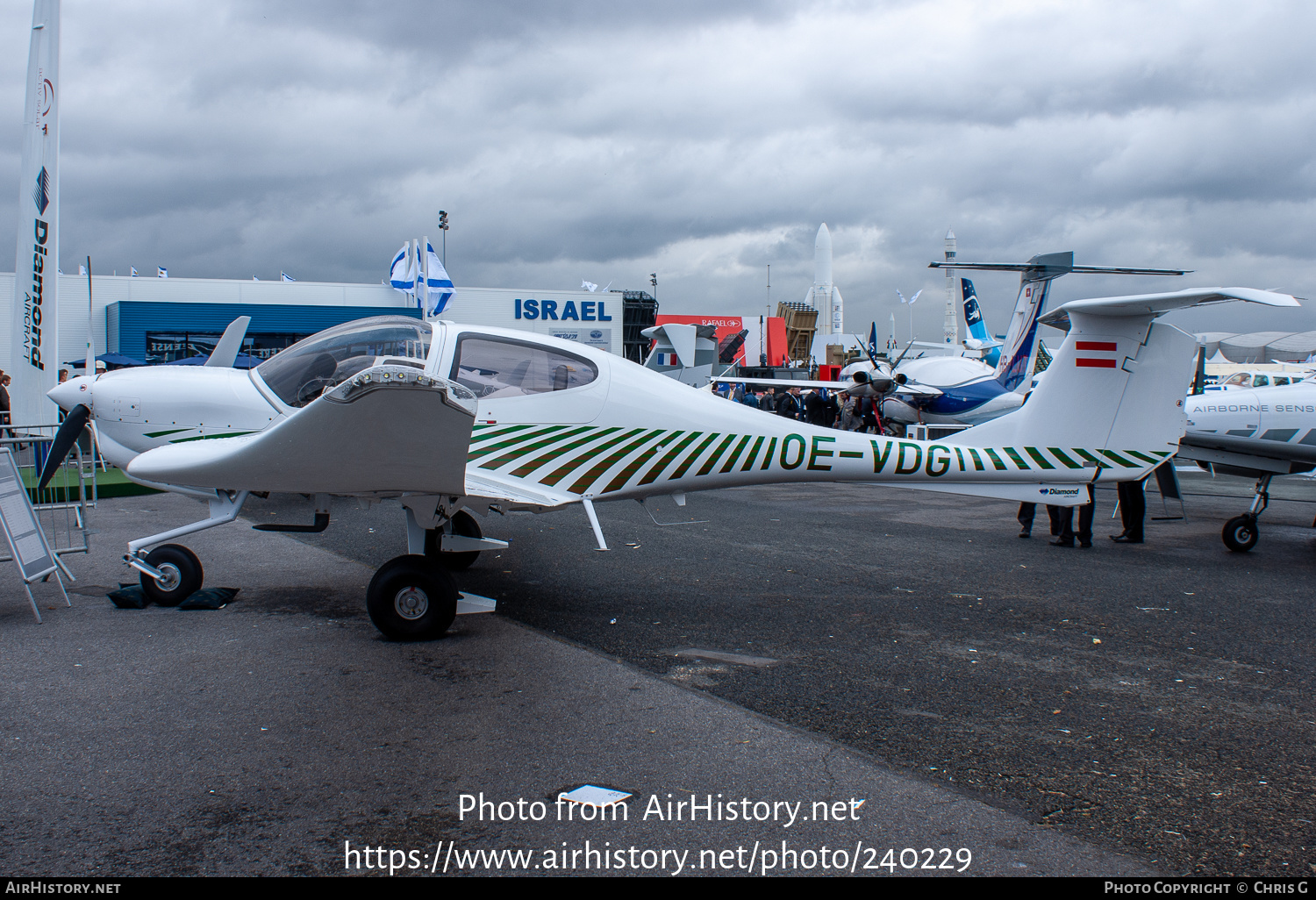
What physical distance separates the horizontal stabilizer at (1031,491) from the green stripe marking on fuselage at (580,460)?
7.02 feet

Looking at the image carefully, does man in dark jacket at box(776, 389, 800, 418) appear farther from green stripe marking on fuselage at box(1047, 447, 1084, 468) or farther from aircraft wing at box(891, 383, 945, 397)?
green stripe marking on fuselage at box(1047, 447, 1084, 468)

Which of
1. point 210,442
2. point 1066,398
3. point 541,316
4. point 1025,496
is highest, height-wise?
point 541,316

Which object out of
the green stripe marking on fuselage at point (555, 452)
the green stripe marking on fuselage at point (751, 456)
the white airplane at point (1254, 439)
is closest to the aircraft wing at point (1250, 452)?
the white airplane at point (1254, 439)

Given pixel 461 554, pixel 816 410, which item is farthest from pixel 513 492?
pixel 816 410

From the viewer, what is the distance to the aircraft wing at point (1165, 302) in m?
5.07

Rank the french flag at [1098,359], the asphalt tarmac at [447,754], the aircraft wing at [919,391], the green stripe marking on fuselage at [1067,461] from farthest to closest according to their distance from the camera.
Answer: the aircraft wing at [919,391]
the french flag at [1098,359]
the green stripe marking on fuselage at [1067,461]
the asphalt tarmac at [447,754]

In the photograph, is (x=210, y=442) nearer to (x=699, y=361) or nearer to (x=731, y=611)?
(x=731, y=611)

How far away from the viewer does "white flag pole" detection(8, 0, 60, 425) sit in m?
11.3

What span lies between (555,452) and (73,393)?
377 cm

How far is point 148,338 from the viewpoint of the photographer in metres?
30.1

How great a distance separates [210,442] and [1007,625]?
18.0ft

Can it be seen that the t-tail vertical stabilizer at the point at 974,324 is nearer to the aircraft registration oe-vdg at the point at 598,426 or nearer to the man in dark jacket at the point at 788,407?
the man in dark jacket at the point at 788,407

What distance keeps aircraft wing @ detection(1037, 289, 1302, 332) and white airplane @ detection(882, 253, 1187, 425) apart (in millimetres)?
13893

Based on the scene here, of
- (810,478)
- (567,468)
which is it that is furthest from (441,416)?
(810,478)
